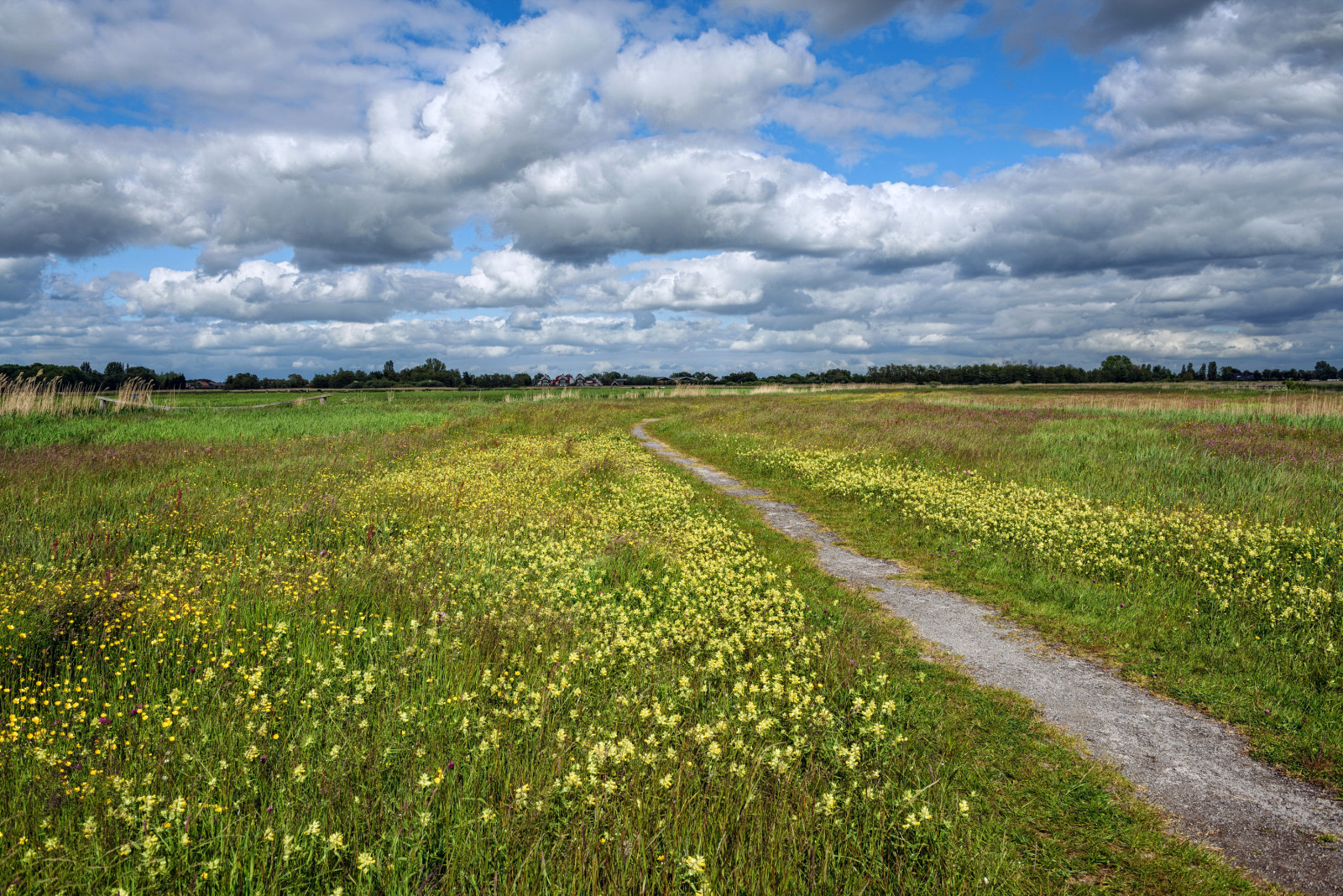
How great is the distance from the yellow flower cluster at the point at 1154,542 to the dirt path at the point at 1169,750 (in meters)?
2.96

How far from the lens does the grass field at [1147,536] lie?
287 inches

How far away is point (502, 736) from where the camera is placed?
4.93m

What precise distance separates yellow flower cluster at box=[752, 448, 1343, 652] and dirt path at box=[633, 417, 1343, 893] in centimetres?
296

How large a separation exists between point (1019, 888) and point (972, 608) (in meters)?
5.96

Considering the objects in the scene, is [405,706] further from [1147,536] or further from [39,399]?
[39,399]

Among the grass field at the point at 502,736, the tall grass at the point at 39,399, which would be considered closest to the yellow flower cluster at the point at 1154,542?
the grass field at the point at 502,736

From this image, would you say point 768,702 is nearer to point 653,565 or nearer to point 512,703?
point 512,703

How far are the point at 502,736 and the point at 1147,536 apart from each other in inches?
494

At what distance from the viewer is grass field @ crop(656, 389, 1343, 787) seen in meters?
7.29

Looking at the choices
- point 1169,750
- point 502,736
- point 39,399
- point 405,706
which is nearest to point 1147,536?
point 1169,750

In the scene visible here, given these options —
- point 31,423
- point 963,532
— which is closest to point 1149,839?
point 963,532

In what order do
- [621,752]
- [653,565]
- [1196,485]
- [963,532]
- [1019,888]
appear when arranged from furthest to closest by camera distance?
[1196,485] → [963,532] → [653,565] → [621,752] → [1019,888]

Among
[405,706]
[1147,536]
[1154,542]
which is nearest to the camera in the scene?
[405,706]

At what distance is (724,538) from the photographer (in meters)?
12.4
